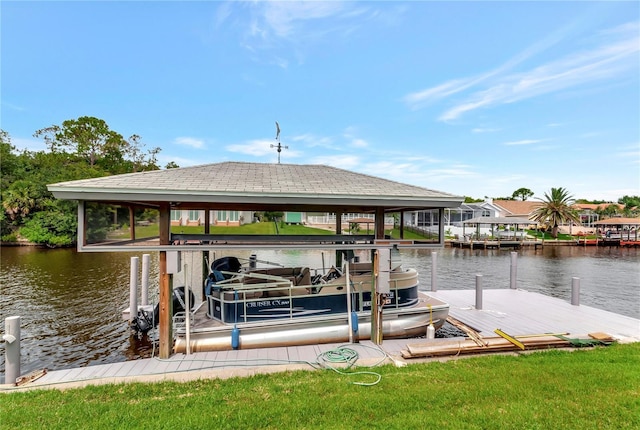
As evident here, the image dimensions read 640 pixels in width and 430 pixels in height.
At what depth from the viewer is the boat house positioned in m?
5.58

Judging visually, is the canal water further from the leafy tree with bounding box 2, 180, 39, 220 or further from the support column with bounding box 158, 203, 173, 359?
the leafy tree with bounding box 2, 180, 39, 220

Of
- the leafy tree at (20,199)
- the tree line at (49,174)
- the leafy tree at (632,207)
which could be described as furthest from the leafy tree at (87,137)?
the leafy tree at (632,207)

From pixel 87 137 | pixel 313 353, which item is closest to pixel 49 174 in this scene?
pixel 87 137

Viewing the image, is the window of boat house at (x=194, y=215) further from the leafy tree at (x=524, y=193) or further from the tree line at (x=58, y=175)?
the leafy tree at (x=524, y=193)

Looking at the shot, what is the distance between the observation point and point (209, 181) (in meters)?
6.31

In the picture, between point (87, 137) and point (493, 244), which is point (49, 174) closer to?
point (87, 137)

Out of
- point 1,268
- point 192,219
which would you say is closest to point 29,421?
point 192,219

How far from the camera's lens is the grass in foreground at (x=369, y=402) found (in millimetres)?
3826

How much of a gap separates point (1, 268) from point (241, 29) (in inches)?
790

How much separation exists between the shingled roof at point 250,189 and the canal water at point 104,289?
385 centimetres

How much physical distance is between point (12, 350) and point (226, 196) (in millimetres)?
4306

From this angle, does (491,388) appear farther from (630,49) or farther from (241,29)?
(241,29)

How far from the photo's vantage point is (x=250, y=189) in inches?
235

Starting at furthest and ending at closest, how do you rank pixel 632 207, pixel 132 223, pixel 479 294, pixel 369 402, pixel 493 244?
1. pixel 632 207
2. pixel 493 244
3. pixel 479 294
4. pixel 132 223
5. pixel 369 402
